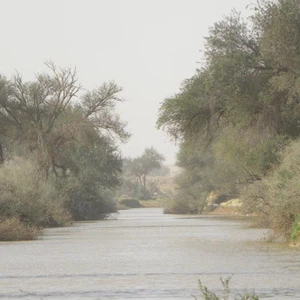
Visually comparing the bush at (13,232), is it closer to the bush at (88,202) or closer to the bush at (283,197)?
the bush at (283,197)

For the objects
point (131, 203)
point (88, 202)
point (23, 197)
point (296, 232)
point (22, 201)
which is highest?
point (131, 203)

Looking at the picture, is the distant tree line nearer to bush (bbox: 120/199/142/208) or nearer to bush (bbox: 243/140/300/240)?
bush (bbox: 243/140/300/240)

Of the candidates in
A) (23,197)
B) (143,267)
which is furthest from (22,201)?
(143,267)

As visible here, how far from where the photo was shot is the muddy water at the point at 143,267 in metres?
19.0

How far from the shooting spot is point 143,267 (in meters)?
24.7

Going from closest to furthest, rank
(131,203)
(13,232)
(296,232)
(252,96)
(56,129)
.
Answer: (296,232), (13,232), (252,96), (56,129), (131,203)

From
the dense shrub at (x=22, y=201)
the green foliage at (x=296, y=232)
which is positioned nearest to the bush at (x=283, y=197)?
the green foliage at (x=296, y=232)

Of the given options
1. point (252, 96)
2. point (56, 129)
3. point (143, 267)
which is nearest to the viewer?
point (143, 267)

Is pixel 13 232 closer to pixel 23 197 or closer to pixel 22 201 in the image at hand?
pixel 22 201

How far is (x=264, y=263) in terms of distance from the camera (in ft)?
81.2

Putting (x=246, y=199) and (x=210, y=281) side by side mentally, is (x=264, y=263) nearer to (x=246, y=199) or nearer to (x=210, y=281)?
(x=210, y=281)

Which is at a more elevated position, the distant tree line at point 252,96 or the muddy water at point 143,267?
the distant tree line at point 252,96

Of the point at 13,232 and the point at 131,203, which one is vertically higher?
the point at 131,203

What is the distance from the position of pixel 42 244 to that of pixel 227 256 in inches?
365
